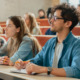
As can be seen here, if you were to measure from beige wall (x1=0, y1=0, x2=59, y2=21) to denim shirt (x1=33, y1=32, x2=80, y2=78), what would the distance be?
26.4ft

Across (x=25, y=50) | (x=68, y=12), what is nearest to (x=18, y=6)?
(x=25, y=50)

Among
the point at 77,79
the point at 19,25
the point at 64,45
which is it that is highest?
the point at 19,25

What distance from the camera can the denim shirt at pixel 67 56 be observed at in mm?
1748

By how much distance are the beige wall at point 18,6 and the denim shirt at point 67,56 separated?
8041mm

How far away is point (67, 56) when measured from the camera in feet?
6.37

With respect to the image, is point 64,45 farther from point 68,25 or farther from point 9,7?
point 9,7

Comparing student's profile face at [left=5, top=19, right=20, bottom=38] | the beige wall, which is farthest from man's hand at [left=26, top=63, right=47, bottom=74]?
the beige wall

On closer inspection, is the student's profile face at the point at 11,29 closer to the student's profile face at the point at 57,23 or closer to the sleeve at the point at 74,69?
the student's profile face at the point at 57,23

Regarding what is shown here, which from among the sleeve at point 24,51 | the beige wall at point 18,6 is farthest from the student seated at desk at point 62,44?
the beige wall at point 18,6

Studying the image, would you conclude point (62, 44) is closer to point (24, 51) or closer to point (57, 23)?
point (57, 23)

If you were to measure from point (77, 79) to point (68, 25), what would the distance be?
634 mm

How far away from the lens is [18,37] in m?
2.71

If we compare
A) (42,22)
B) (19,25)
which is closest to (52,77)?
(19,25)

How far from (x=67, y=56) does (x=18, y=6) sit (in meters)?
9.00
